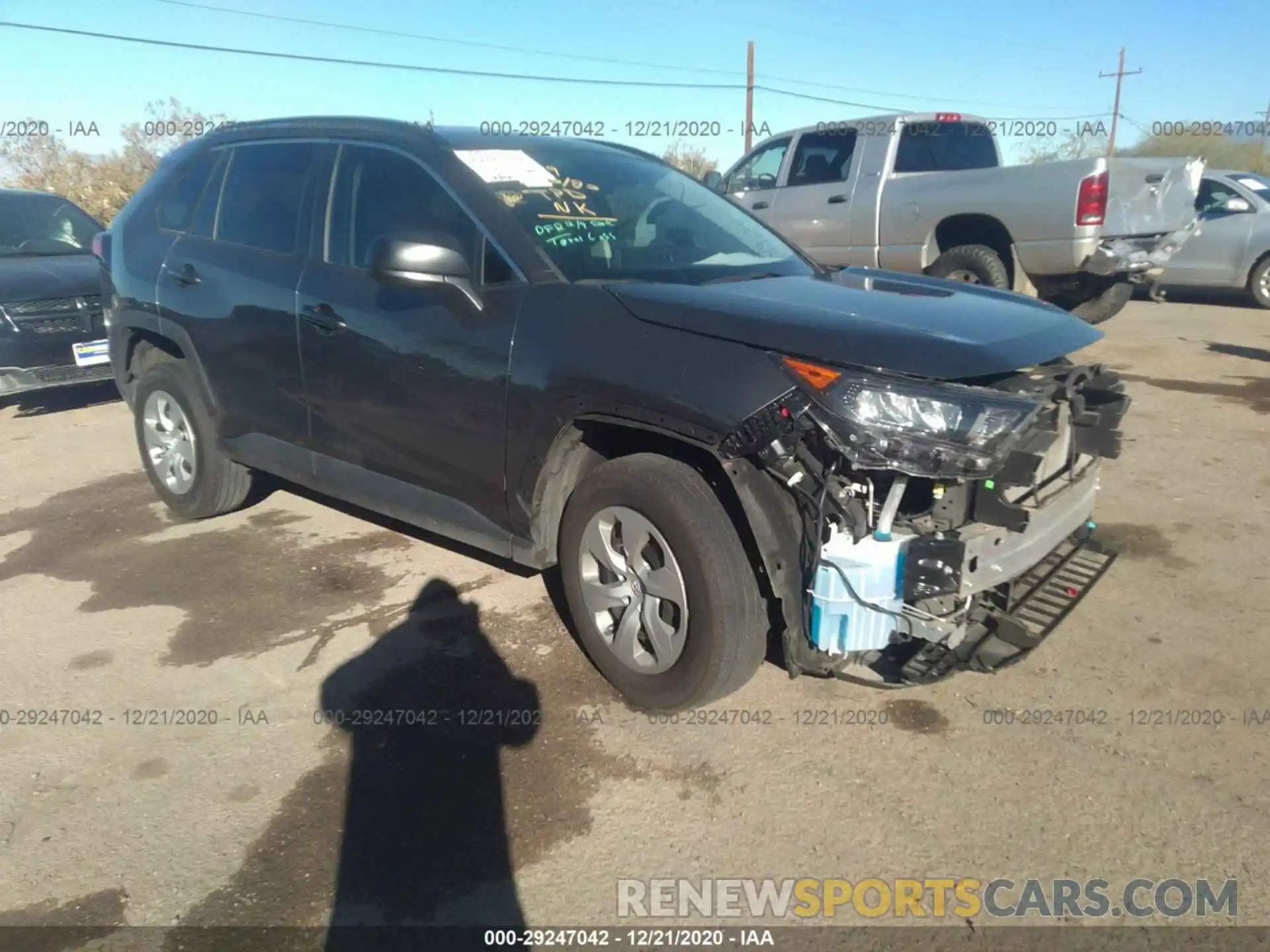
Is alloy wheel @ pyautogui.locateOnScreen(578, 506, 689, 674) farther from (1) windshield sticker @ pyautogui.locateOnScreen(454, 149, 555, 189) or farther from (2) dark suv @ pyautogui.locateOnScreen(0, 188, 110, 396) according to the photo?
(2) dark suv @ pyautogui.locateOnScreen(0, 188, 110, 396)

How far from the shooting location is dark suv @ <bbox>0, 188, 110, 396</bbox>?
7.17 meters

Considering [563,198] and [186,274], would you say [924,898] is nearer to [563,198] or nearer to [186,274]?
[563,198]

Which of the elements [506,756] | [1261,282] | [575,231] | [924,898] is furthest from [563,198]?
[1261,282]

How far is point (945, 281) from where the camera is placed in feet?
12.9

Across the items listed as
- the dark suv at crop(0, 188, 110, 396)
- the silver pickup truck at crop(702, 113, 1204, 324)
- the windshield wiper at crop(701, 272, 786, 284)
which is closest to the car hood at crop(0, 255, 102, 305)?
the dark suv at crop(0, 188, 110, 396)

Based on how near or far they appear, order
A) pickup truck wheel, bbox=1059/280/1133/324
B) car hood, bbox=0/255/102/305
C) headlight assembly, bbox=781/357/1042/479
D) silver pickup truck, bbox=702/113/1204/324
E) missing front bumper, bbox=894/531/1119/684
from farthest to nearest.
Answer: pickup truck wheel, bbox=1059/280/1133/324 → silver pickup truck, bbox=702/113/1204/324 → car hood, bbox=0/255/102/305 → missing front bumper, bbox=894/531/1119/684 → headlight assembly, bbox=781/357/1042/479

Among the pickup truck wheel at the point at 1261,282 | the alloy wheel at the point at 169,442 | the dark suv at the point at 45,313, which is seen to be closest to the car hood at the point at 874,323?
the alloy wheel at the point at 169,442

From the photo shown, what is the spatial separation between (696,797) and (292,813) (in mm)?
1217

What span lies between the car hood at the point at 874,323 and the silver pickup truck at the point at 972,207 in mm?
4389

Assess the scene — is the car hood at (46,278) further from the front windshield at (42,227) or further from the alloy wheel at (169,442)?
the alloy wheel at (169,442)

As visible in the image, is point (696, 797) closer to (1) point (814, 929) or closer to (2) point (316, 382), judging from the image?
(1) point (814, 929)

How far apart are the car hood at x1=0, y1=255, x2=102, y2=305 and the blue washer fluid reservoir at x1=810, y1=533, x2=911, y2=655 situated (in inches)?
260

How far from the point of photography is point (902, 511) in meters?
2.78

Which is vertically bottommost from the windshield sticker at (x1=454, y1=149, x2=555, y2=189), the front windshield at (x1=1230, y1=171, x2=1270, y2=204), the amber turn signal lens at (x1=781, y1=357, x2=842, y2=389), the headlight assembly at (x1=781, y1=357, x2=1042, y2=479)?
the headlight assembly at (x1=781, y1=357, x2=1042, y2=479)
